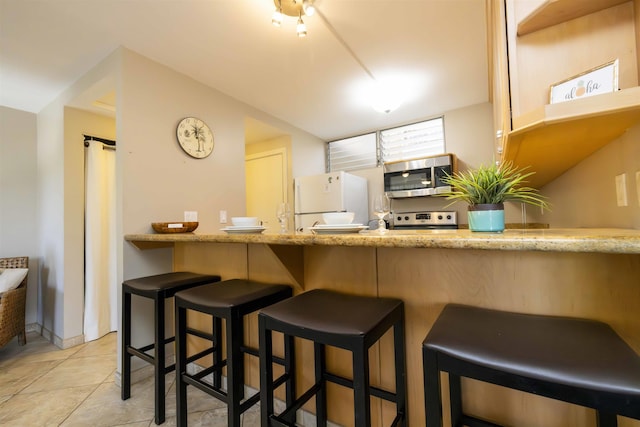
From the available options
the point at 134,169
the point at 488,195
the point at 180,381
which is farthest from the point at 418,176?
the point at 180,381

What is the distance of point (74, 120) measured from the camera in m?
2.69

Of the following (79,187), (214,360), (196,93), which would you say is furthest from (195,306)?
(79,187)

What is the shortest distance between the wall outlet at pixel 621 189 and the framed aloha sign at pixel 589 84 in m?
0.36

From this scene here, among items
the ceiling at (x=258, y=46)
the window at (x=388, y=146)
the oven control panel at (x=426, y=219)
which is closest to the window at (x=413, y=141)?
the window at (x=388, y=146)

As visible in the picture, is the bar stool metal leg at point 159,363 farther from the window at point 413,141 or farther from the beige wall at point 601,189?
the window at point 413,141

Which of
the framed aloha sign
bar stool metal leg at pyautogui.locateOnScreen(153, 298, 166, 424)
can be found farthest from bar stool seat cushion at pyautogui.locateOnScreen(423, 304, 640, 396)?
bar stool metal leg at pyautogui.locateOnScreen(153, 298, 166, 424)

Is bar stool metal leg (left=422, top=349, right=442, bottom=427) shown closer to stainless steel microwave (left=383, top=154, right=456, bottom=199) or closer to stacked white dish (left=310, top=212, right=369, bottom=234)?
stacked white dish (left=310, top=212, right=369, bottom=234)

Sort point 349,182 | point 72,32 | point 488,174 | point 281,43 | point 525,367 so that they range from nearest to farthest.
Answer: point 525,367
point 488,174
point 72,32
point 281,43
point 349,182

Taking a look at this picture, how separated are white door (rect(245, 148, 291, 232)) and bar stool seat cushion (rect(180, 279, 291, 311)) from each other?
91.9 inches

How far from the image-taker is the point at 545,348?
68cm

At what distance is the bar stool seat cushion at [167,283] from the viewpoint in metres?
1.57

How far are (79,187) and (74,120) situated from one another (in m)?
0.67

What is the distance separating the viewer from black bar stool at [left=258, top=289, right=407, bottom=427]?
2.71ft

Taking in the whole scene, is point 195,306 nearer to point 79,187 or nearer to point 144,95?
point 144,95
